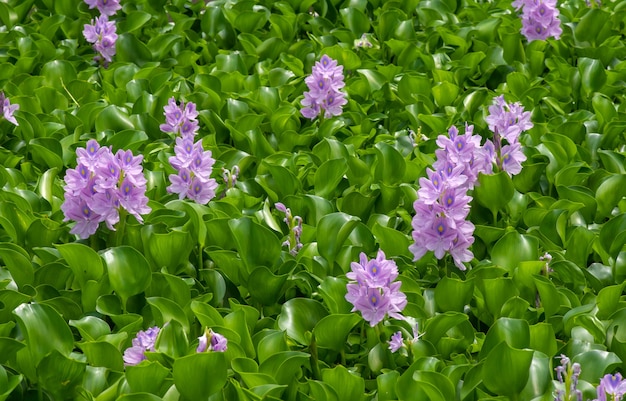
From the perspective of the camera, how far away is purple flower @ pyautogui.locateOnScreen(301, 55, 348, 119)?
370 cm

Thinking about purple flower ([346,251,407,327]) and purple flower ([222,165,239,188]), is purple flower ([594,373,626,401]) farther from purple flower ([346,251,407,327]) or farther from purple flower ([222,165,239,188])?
purple flower ([222,165,239,188])

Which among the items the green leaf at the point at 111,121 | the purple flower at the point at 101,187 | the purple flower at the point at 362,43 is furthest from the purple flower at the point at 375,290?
the purple flower at the point at 362,43

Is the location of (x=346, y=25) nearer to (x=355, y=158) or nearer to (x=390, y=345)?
(x=355, y=158)

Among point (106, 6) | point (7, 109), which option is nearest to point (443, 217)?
point (7, 109)

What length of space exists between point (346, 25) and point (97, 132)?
157 cm

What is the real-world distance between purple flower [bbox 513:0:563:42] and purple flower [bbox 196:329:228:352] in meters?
2.67

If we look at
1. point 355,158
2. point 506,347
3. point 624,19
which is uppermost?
point 506,347

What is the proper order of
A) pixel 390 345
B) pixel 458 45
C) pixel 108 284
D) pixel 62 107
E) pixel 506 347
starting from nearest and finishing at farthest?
pixel 506 347 → pixel 390 345 → pixel 108 284 → pixel 62 107 → pixel 458 45

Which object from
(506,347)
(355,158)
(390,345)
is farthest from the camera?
(355,158)

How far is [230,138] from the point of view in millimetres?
3846

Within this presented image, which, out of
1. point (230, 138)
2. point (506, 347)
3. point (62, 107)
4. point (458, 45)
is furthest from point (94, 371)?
point (458, 45)

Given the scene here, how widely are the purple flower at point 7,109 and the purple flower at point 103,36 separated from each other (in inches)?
32.0

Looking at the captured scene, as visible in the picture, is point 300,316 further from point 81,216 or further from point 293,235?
point 81,216

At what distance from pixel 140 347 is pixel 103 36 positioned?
2.36 m
